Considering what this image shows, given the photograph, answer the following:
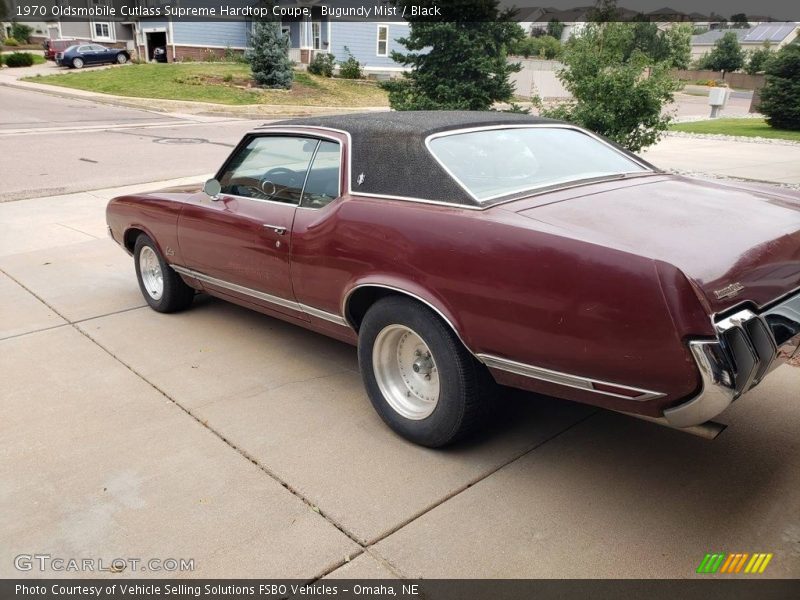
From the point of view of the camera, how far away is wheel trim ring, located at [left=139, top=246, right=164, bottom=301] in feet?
17.3

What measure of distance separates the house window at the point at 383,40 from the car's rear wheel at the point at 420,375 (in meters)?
36.6

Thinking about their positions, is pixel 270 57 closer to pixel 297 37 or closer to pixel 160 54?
pixel 297 37

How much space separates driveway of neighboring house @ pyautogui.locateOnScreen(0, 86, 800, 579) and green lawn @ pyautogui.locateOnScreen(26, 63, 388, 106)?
879 inches

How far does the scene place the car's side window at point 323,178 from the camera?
3.74 metres

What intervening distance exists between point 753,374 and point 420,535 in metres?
1.39

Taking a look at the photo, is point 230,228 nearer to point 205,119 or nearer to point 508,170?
point 508,170

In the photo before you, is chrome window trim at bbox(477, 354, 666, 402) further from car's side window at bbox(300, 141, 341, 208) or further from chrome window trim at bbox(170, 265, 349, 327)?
car's side window at bbox(300, 141, 341, 208)

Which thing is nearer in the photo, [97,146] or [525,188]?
[525,188]

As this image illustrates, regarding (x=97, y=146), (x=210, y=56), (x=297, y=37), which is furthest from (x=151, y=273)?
(x=210, y=56)

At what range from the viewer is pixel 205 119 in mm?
22047

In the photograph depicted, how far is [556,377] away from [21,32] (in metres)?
71.7

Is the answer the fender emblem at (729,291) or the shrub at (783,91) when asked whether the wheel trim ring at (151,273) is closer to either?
the fender emblem at (729,291)

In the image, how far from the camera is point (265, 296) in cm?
417

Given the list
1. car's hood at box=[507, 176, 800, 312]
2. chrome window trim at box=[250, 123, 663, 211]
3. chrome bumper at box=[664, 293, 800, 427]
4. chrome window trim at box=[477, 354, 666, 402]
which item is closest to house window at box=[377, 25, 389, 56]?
chrome window trim at box=[250, 123, 663, 211]
